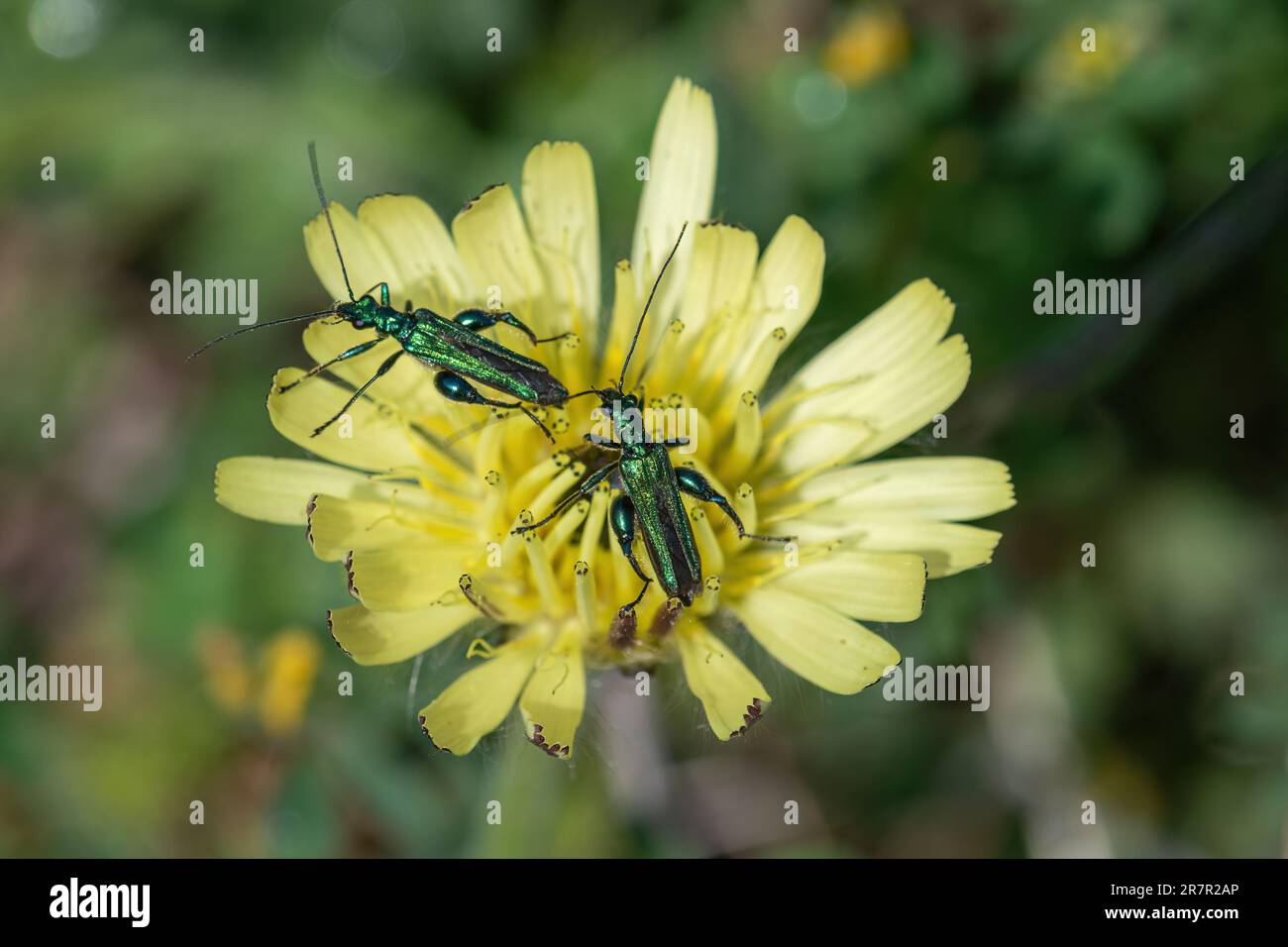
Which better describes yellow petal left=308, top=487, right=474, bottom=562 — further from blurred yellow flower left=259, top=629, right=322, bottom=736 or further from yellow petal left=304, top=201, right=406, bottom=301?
blurred yellow flower left=259, top=629, right=322, bottom=736

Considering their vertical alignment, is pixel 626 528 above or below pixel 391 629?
above

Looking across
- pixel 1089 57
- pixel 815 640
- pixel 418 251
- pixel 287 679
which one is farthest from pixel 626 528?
pixel 1089 57

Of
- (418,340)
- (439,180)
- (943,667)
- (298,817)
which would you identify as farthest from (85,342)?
(943,667)

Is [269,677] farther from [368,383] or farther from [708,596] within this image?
[708,596]

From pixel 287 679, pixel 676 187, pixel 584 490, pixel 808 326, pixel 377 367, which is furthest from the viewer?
pixel 287 679

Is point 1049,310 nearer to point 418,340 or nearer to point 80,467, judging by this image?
point 418,340

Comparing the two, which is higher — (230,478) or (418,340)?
(418,340)
